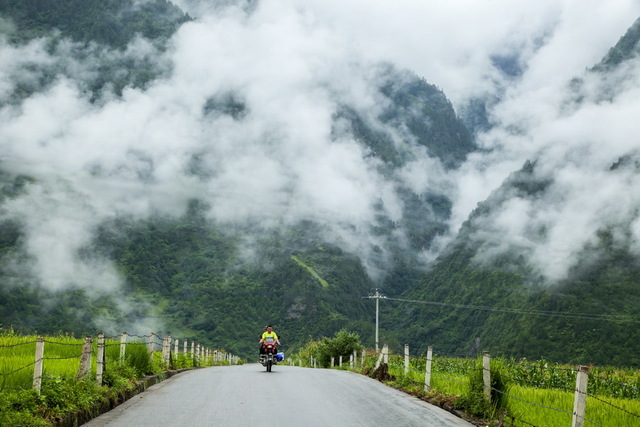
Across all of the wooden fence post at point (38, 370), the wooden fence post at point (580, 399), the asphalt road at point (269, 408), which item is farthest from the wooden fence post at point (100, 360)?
the wooden fence post at point (580, 399)

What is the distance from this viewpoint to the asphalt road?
1042 cm

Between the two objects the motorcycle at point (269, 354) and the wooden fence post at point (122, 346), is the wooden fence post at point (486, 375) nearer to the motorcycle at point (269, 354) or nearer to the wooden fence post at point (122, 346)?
the wooden fence post at point (122, 346)

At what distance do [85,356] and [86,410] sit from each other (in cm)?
158

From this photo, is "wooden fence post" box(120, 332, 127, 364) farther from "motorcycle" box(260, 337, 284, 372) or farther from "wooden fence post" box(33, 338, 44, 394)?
"motorcycle" box(260, 337, 284, 372)

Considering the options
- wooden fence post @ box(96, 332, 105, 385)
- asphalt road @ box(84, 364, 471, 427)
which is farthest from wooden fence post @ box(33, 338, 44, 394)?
wooden fence post @ box(96, 332, 105, 385)

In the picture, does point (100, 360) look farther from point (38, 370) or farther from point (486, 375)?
point (486, 375)

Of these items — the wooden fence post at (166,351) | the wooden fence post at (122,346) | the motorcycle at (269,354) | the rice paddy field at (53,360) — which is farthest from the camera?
the motorcycle at (269,354)

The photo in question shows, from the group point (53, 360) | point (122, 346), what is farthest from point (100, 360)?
point (122, 346)

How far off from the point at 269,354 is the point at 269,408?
1424cm

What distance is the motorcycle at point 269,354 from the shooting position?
25.7 meters

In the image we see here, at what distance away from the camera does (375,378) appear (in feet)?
77.8

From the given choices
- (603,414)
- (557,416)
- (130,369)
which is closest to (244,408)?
(130,369)

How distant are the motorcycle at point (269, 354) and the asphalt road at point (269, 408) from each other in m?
8.53

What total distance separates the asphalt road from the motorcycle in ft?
28.0
